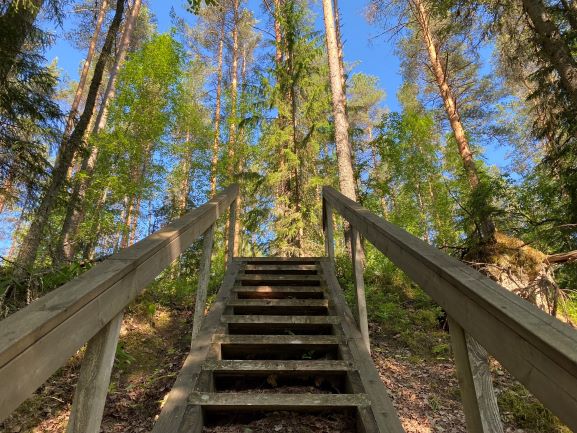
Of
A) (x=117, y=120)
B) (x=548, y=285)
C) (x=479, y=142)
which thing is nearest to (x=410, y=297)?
(x=548, y=285)

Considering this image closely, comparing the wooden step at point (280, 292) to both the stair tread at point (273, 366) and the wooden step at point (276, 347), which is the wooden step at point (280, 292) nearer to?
the wooden step at point (276, 347)

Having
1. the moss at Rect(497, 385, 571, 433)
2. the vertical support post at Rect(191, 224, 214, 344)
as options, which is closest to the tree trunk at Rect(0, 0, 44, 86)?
the vertical support post at Rect(191, 224, 214, 344)

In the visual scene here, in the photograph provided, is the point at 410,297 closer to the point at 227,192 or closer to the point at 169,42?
the point at 227,192

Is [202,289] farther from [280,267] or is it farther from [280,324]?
[280,267]

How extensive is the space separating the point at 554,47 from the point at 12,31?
327 inches

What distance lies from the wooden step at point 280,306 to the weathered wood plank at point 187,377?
0.67ft

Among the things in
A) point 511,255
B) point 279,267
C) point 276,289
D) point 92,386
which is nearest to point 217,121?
point 279,267

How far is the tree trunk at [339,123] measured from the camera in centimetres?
825

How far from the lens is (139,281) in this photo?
1.87m

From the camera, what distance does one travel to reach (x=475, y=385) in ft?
4.58

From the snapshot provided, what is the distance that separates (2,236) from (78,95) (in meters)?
14.4

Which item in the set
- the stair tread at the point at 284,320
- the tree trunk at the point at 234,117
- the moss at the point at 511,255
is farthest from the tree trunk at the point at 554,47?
the tree trunk at the point at 234,117

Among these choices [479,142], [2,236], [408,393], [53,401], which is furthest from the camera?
[2,236]

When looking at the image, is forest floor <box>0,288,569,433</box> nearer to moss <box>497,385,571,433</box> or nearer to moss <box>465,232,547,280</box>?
moss <box>497,385,571,433</box>
